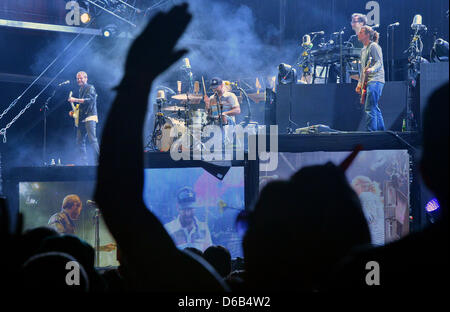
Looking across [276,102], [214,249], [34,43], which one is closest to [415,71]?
[276,102]

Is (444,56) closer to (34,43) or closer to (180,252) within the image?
(180,252)

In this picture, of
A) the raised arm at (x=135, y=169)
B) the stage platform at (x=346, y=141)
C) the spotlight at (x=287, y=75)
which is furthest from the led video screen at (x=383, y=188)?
the raised arm at (x=135, y=169)

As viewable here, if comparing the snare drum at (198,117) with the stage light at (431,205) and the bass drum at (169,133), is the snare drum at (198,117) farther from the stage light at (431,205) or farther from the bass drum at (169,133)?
the stage light at (431,205)

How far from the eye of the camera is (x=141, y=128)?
1.21 meters

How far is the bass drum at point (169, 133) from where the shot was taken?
1030 centimetres

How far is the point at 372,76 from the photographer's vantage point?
744cm

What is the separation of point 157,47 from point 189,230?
5885 millimetres

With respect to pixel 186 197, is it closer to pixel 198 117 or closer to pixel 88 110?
pixel 198 117

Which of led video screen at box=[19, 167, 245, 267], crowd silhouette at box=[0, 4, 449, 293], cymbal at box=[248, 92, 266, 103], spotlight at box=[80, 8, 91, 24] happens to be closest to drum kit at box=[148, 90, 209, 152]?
cymbal at box=[248, 92, 266, 103]

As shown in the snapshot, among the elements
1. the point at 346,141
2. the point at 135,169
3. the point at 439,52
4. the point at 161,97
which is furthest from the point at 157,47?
the point at 161,97

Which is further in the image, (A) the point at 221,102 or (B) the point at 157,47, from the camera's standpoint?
(A) the point at 221,102

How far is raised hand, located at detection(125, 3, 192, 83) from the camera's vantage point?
116 centimetres

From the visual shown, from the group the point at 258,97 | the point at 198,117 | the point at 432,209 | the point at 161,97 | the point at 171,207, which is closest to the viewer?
the point at 432,209
